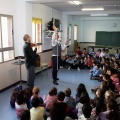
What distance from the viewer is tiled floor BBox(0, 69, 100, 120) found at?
3.50 meters

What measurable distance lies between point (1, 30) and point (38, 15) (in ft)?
6.77

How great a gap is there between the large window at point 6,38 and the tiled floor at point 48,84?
35.0 inches

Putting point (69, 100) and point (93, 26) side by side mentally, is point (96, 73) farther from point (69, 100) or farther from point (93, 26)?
point (93, 26)

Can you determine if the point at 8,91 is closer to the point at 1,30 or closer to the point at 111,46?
the point at 1,30

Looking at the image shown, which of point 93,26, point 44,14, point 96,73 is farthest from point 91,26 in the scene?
point 96,73

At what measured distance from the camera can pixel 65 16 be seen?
884cm

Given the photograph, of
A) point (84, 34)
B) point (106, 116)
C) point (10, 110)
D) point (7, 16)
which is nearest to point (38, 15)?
point (7, 16)

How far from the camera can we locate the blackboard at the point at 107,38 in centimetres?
1177

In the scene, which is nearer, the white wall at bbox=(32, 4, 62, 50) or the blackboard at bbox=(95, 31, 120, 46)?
the white wall at bbox=(32, 4, 62, 50)

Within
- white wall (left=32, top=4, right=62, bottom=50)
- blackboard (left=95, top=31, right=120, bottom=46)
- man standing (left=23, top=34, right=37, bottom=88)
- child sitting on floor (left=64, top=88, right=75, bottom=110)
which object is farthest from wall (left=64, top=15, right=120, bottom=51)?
child sitting on floor (left=64, top=88, right=75, bottom=110)

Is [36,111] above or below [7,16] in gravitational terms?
below

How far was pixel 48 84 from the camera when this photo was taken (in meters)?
5.21

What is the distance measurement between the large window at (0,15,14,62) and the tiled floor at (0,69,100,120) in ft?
2.91

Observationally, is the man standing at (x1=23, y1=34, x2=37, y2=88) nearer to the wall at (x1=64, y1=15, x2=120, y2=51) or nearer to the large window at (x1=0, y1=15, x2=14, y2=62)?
the large window at (x1=0, y1=15, x2=14, y2=62)
